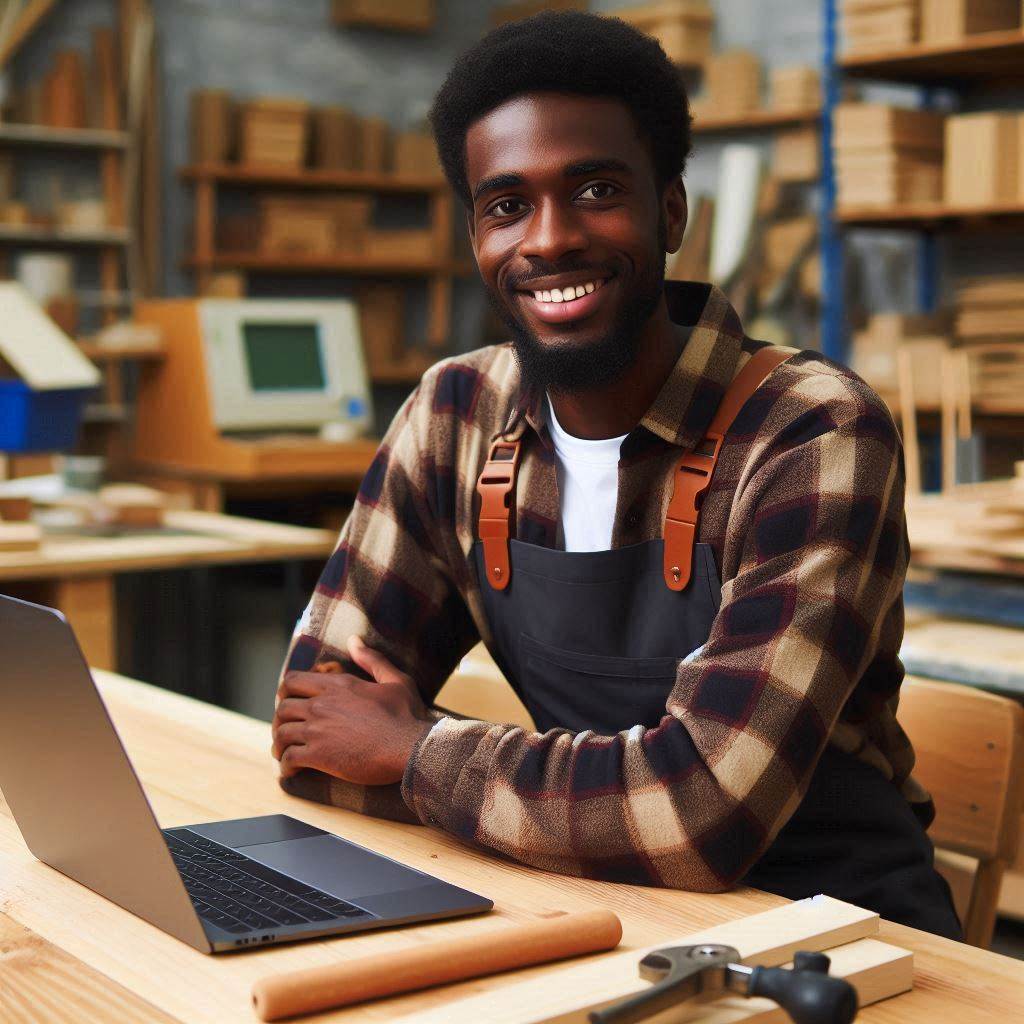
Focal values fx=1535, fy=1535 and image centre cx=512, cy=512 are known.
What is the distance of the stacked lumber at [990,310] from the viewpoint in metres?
4.72

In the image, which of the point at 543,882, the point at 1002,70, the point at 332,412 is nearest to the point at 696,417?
the point at 543,882

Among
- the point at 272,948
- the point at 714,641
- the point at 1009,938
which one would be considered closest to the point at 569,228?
the point at 714,641

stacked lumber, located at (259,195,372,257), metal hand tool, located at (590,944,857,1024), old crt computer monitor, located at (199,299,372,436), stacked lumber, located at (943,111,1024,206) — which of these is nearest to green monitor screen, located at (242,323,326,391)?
old crt computer monitor, located at (199,299,372,436)

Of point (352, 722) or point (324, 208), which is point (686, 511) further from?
point (324, 208)

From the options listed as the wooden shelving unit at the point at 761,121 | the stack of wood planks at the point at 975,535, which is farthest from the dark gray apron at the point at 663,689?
the wooden shelving unit at the point at 761,121

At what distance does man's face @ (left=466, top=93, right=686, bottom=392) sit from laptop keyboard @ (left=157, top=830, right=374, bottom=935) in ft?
1.83

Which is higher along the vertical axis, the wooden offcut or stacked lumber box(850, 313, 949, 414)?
the wooden offcut

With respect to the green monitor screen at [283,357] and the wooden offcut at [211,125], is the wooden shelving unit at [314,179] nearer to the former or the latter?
the wooden offcut at [211,125]

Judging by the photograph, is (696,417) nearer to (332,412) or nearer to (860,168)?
(332,412)

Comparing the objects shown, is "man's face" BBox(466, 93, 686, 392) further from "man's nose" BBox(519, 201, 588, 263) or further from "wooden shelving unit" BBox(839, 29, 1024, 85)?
"wooden shelving unit" BBox(839, 29, 1024, 85)

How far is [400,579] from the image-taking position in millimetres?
1530

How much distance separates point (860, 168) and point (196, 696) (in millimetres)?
2721

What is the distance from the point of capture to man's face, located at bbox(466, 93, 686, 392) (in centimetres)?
133

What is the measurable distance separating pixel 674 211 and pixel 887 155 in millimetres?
3570
